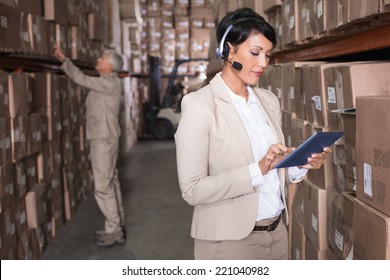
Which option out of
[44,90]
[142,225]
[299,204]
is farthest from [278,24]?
[142,225]

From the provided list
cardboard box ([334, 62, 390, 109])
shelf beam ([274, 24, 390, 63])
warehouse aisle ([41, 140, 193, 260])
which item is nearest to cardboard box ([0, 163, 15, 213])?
warehouse aisle ([41, 140, 193, 260])

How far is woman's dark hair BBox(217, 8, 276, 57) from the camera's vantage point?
1.61 metres

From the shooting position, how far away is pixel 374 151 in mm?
1425

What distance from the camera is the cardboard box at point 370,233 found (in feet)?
4.43

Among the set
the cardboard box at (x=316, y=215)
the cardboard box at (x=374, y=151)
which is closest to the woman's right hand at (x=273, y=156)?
the cardboard box at (x=374, y=151)

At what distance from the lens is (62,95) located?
442 centimetres

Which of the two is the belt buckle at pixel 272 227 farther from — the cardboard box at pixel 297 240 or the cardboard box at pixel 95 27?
the cardboard box at pixel 95 27

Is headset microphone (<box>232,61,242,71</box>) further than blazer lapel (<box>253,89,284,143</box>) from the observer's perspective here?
No

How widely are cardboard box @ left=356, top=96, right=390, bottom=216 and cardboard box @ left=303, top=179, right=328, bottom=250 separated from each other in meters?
0.59

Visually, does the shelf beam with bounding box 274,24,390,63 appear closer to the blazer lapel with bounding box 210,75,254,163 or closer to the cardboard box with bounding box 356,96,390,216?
the cardboard box with bounding box 356,96,390,216

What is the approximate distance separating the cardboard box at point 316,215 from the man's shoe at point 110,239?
7.26 feet

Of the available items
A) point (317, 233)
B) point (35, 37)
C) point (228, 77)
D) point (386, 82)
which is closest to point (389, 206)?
point (386, 82)

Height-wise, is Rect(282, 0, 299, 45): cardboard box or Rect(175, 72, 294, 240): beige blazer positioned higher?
Rect(282, 0, 299, 45): cardboard box
